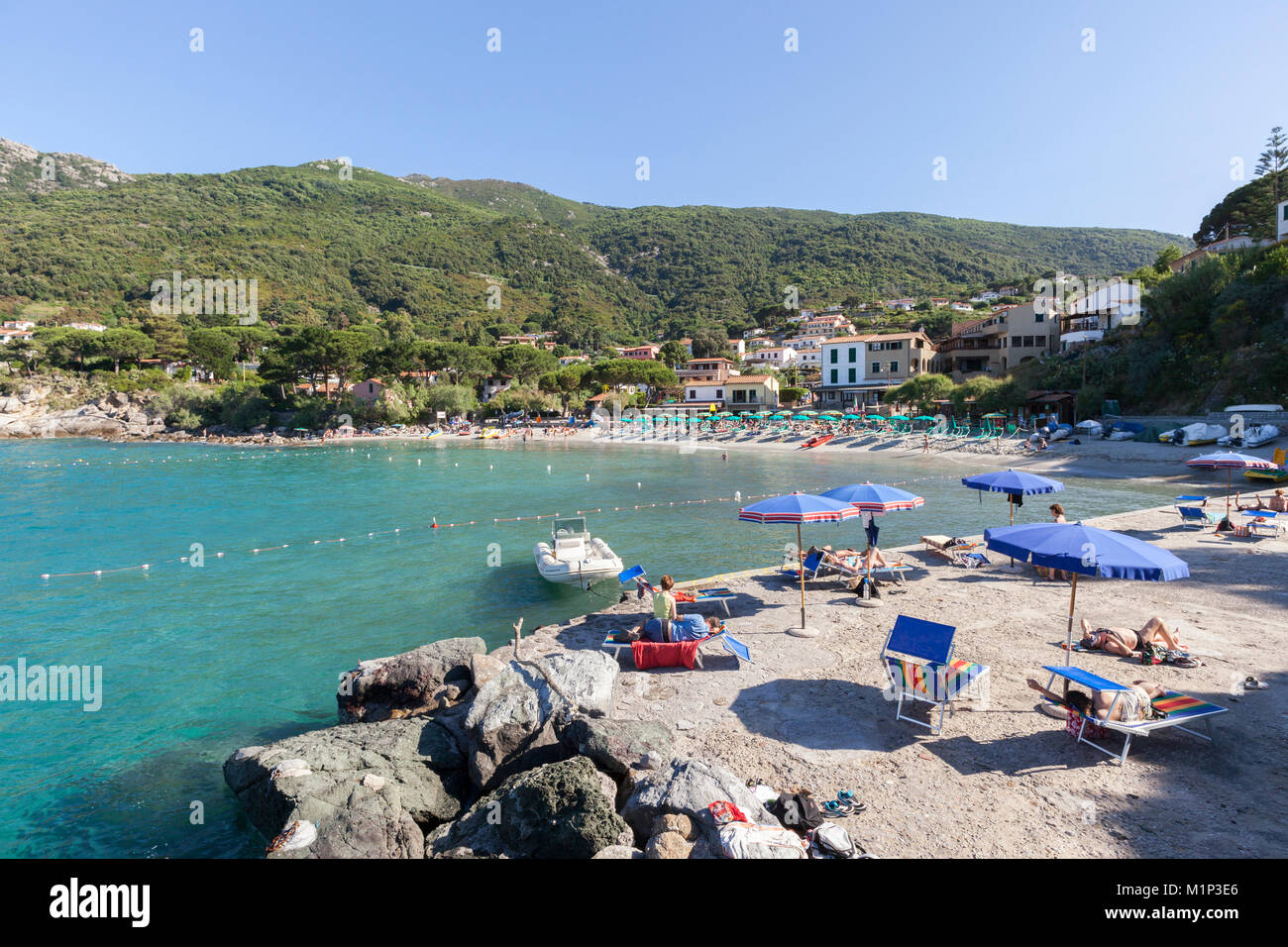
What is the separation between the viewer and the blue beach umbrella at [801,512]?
31.2ft

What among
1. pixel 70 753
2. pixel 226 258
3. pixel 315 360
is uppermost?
pixel 226 258

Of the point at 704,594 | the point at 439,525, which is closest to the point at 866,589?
the point at 704,594

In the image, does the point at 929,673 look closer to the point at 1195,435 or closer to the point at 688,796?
the point at 688,796

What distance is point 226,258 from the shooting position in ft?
400

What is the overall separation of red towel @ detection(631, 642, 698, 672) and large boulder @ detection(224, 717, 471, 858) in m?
2.48

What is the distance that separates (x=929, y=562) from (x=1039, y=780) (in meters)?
8.09

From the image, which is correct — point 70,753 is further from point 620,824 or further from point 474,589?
point 620,824

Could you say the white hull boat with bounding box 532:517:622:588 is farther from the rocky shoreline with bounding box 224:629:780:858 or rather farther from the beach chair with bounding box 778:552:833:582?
the rocky shoreline with bounding box 224:629:780:858

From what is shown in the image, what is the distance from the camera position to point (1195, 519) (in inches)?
623

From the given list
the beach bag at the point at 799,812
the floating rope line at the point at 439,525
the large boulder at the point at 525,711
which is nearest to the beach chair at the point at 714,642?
the large boulder at the point at 525,711

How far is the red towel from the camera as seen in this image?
840 cm

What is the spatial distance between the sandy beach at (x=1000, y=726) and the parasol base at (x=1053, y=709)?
90 mm

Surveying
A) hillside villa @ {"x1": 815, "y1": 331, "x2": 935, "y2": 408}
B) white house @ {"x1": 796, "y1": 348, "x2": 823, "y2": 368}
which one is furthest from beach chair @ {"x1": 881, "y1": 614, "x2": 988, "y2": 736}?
Result: white house @ {"x1": 796, "y1": 348, "x2": 823, "y2": 368}
